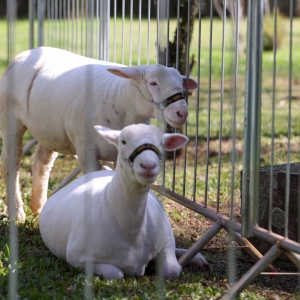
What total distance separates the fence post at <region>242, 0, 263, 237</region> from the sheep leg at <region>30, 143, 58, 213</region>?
2.89 metres

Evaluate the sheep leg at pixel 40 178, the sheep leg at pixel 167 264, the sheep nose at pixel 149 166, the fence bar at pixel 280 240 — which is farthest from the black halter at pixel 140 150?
the sheep leg at pixel 40 178

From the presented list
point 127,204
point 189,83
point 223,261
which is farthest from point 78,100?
point 223,261

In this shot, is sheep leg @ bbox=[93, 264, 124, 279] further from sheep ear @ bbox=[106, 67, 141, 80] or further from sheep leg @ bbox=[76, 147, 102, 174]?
sheep ear @ bbox=[106, 67, 141, 80]

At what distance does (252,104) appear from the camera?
4.21 meters

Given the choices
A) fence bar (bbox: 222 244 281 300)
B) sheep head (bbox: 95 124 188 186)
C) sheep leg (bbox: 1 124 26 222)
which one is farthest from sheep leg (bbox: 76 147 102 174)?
fence bar (bbox: 222 244 281 300)

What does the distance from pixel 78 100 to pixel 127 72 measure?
2.03ft

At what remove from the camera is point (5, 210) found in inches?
263

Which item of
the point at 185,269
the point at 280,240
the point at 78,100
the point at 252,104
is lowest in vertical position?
the point at 185,269

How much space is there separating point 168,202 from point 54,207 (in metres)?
1.94

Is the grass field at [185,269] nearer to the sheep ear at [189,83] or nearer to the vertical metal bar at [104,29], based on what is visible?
the sheep ear at [189,83]

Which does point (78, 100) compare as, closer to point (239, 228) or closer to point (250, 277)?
point (239, 228)

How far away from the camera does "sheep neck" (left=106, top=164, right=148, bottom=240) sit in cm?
420

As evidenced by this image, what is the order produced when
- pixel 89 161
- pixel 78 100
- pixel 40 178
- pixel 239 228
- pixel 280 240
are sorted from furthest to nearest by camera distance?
pixel 40 178 → pixel 78 100 → pixel 89 161 → pixel 239 228 → pixel 280 240

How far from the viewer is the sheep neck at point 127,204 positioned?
4.20 metres
